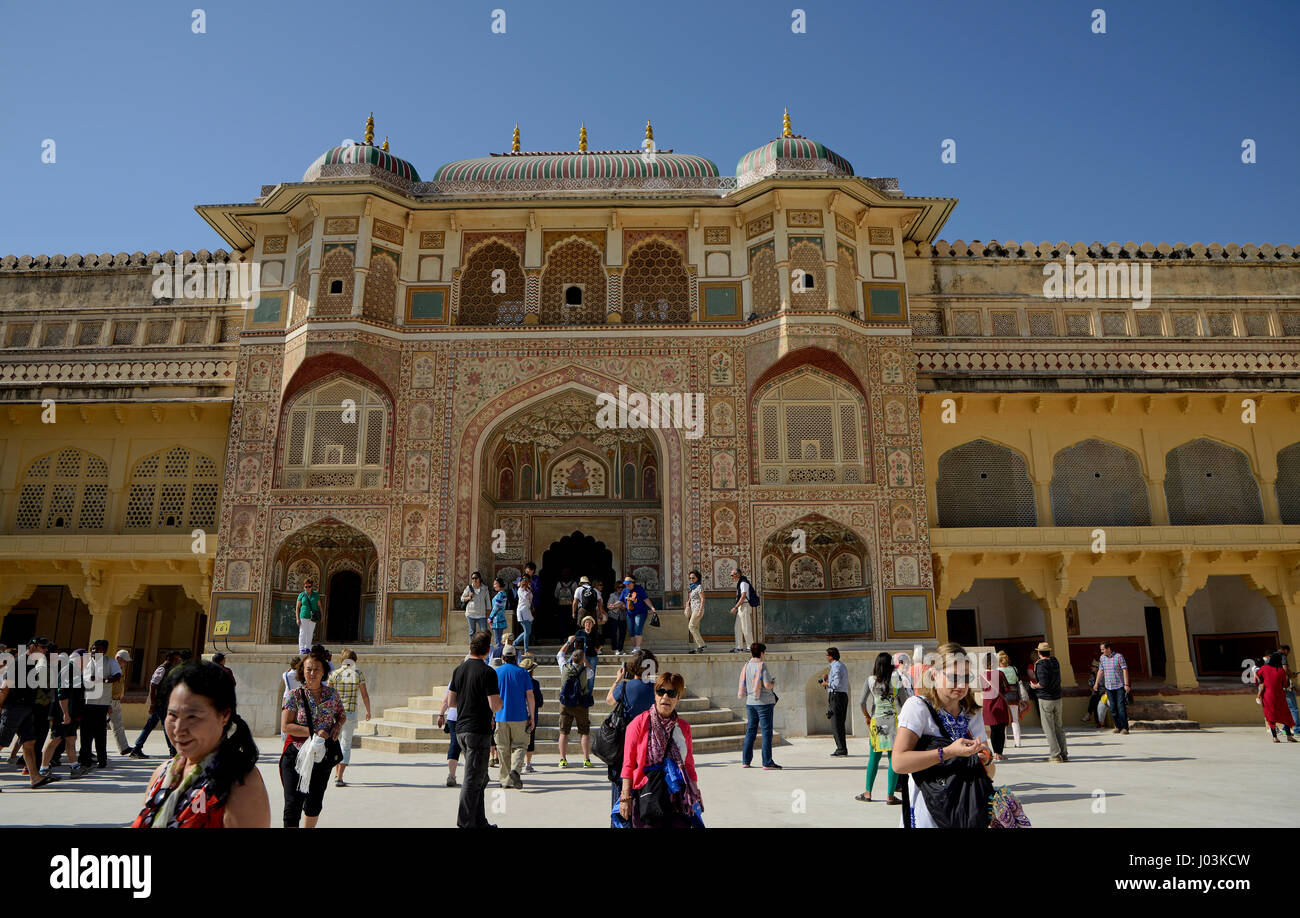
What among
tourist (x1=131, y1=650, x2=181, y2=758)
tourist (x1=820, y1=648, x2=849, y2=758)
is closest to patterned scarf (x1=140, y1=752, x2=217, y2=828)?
tourist (x1=131, y1=650, x2=181, y2=758)

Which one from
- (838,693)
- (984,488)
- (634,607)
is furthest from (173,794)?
(984,488)

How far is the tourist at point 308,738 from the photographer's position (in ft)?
17.3

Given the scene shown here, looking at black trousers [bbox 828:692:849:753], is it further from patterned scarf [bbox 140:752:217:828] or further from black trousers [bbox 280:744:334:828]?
patterned scarf [bbox 140:752:217:828]

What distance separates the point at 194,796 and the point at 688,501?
14282 millimetres

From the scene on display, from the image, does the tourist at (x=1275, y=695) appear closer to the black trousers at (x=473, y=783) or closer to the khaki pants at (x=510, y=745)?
the khaki pants at (x=510, y=745)

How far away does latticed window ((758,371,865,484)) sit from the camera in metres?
16.7

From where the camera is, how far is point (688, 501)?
54.6 ft

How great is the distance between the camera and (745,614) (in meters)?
14.7

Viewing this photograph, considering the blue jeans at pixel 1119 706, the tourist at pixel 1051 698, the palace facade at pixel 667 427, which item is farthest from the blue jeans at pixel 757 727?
the blue jeans at pixel 1119 706

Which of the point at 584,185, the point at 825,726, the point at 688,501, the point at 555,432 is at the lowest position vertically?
the point at 825,726

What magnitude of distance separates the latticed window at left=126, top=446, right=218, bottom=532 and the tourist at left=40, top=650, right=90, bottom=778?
30.7 feet

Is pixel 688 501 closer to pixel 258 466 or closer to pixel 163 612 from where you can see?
pixel 258 466

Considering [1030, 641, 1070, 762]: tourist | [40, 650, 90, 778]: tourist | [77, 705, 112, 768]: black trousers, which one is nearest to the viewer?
[40, 650, 90, 778]: tourist
